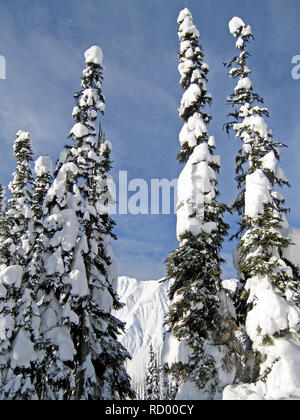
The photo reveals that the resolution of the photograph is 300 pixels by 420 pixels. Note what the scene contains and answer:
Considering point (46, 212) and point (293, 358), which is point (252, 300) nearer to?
point (293, 358)

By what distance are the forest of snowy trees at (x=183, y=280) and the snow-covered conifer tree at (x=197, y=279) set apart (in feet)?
0.15

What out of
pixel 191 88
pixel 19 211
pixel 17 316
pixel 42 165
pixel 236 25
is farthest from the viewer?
pixel 42 165

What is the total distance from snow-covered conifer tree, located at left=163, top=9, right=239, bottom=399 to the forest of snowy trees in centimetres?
5

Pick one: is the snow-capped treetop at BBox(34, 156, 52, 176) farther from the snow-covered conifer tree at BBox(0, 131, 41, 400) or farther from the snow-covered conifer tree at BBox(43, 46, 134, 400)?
the snow-covered conifer tree at BBox(43, 46, 134, 400)

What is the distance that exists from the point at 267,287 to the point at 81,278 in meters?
7.53

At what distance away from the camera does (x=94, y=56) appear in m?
18.0

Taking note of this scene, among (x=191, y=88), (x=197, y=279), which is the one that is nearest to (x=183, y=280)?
(x=197, y=279)

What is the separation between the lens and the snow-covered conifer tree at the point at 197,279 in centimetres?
1062

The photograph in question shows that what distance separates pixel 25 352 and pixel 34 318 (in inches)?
52.1

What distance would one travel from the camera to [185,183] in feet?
44.8

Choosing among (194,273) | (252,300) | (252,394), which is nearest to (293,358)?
(252,394)

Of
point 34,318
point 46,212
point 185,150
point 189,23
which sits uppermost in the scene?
point 189,23

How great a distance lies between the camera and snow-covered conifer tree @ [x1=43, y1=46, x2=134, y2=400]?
488 inches

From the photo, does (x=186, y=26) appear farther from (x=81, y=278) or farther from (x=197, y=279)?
(x=81, y=278)
